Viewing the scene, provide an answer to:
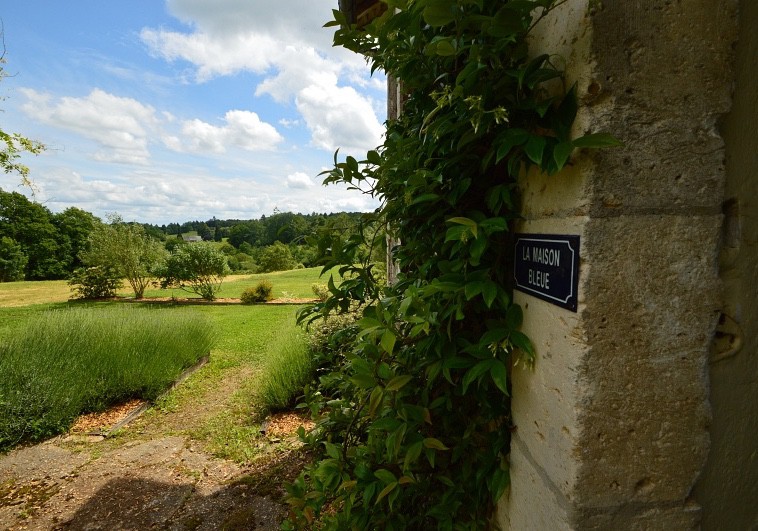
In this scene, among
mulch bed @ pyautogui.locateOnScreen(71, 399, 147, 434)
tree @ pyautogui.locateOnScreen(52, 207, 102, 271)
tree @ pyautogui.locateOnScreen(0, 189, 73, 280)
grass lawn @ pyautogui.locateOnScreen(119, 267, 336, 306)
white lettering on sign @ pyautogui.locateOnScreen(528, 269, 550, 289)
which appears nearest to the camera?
white lettering on sign @ pyautogui.locateOnScreen(528, 269, 550, 289)

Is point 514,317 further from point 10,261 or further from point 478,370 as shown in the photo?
point 10,261

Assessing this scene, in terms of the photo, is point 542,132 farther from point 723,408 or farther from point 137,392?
point 137,392

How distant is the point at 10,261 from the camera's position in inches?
1132

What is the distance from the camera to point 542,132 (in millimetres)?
1007

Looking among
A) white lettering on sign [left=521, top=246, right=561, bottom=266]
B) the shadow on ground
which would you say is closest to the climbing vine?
white lettering on sign [left=521, top=246, right=561, bottom=266]

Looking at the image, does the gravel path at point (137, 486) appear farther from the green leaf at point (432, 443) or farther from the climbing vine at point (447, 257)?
the green leaf at point (432, 443)

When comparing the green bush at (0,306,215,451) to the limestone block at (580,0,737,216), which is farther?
the green bush at (0,306,215,451)

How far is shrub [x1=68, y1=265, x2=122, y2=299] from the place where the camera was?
17922 mm

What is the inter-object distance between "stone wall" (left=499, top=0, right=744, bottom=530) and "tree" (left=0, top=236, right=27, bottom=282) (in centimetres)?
3996

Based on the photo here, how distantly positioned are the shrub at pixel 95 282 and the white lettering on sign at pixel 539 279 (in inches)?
848

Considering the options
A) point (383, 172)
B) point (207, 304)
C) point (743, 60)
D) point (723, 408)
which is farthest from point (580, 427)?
point (207, 304)

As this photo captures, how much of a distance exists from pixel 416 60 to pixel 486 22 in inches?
17.6

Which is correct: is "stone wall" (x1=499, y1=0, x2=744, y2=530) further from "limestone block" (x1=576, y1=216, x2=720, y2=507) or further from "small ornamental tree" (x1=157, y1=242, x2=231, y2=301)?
"small ornamental tree" (x1=157, y1=242, x2=231, y2=301)

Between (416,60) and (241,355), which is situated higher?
(416,60)
